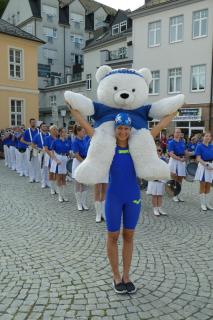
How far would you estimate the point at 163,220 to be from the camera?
6.68 meters

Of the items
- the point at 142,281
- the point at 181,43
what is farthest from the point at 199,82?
the point at 142,281

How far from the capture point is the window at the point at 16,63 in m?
25.7

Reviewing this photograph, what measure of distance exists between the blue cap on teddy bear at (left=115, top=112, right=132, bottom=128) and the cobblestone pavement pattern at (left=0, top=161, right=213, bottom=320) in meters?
1.86

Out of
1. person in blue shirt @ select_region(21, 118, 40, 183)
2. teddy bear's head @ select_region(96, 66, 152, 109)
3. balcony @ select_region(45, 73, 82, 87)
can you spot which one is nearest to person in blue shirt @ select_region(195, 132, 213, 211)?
teddy bear's head @ select_region(96, 66, 152, 109)

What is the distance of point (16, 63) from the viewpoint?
26.1 metres

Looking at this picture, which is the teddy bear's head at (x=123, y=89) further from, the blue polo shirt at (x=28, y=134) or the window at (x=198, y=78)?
the window at (x=198, y=78)

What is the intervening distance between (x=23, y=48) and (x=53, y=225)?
2284 cm

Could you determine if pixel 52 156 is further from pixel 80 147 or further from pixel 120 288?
pixel 120 288

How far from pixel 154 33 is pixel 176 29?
2.01m

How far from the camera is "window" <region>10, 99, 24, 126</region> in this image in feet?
87.0

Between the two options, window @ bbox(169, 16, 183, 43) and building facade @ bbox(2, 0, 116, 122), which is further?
building facade @ bbox(2, 0, 116, 122)

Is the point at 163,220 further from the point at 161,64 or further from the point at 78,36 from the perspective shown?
the point at 78,36

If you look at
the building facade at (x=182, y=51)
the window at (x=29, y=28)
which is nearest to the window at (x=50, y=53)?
the window at (x=29, y=28)

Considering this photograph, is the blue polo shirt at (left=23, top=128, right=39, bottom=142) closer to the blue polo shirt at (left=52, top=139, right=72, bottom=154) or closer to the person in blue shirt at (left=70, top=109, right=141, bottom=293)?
the blue polo shirt at (left=52, top=139, right=72, bottom=154)
